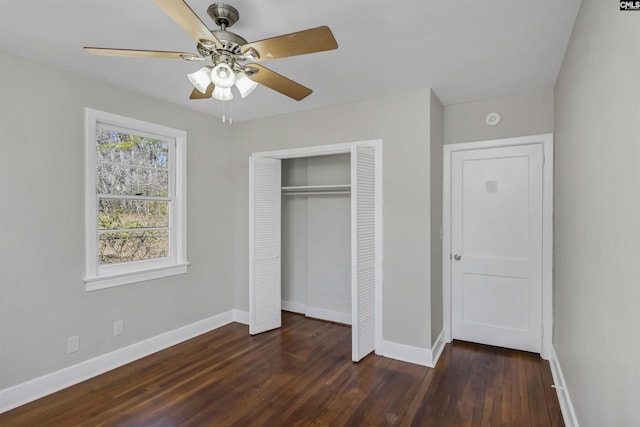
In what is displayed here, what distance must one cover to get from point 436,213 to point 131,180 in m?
2.96

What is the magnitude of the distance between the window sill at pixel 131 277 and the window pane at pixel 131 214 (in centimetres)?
44

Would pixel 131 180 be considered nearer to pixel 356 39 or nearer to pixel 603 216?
pixel 356 39

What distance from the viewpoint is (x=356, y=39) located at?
2199 mm

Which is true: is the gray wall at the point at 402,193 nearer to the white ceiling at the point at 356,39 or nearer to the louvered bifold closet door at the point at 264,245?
the white ceiling at the point at 356,39

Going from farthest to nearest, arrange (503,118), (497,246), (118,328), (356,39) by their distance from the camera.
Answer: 1. (497,246)
2. (503,118)
3. (118,328)
4. (356,39)

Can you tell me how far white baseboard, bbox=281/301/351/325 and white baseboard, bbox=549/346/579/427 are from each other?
2.04 meters

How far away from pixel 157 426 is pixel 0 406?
1.15 m

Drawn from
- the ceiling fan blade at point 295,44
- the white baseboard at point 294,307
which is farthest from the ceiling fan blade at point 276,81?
the white baseboard at point 294,307

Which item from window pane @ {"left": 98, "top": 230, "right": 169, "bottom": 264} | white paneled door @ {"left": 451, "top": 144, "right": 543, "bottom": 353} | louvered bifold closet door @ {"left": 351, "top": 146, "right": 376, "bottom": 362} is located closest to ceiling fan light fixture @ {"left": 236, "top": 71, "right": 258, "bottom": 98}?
louvered bifold closet door @ {"left": 351, "top": 146, "right": 376, "bottom": 362}

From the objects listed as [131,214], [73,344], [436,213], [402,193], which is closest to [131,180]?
[131,214]

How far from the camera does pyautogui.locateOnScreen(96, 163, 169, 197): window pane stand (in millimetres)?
3008

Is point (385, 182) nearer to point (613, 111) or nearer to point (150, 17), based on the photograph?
point (613, 111)

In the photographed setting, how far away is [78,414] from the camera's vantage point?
7.59 ft

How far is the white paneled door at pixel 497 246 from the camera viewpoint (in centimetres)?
321
